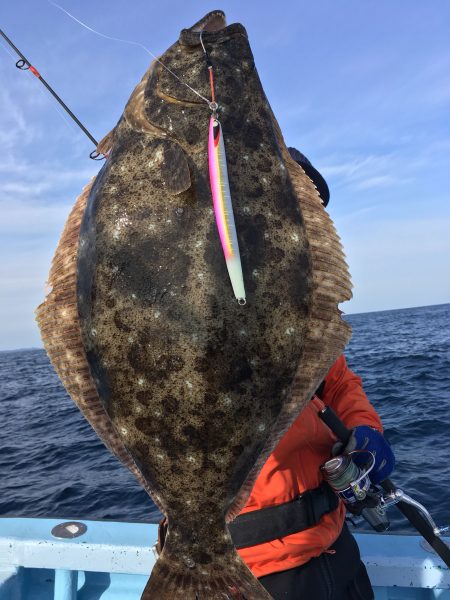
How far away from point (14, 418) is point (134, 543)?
1749cm

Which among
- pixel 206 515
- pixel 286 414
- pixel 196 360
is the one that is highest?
pixel 196 360

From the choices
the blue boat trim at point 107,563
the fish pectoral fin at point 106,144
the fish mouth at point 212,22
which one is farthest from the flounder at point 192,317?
the blue boat trim at point 107,563

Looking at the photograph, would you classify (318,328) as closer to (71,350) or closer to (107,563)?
(71,350)

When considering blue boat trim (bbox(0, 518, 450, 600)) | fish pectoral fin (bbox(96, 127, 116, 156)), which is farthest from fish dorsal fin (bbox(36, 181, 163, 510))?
blue boat trim (bbox(0, 518, 450, 600))

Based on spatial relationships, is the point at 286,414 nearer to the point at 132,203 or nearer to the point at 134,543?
the point at 132,203

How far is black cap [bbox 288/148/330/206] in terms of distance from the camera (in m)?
3.22

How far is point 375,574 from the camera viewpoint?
3.89 m

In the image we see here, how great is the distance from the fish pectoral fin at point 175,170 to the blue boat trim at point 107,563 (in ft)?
10.9

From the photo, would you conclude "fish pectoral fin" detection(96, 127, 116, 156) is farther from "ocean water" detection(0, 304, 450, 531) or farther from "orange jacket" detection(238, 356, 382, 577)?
"orange jacket" detection(238, 356, 382, 577)

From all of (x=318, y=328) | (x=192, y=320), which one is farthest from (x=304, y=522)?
(x=192, y=320)

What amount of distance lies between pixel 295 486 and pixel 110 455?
36.7 ft

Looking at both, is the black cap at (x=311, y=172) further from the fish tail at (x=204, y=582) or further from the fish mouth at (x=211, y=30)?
the fish tail at (x=204, y=582)

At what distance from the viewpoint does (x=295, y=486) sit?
2.88 m

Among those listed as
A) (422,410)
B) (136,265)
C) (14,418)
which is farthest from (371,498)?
(14,418)
